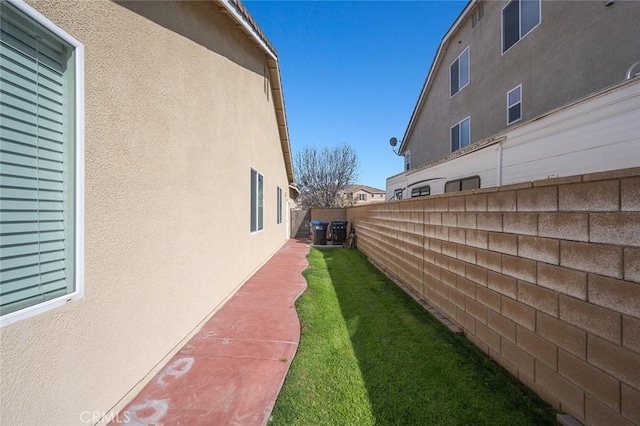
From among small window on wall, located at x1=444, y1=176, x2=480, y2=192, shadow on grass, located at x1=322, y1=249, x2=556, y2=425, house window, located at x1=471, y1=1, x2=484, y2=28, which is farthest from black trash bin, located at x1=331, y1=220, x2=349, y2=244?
shadow on grass, located at x1=322, y1=249, x2=556, y2=425

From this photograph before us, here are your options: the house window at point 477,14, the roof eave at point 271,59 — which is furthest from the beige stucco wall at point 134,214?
the house window at point 477,14

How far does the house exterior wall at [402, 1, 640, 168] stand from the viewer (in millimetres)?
5281

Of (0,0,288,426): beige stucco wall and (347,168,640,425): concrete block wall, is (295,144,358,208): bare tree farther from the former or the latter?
(347,168,640,425): concrete block wall

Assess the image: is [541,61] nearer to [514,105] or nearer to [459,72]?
[514,105]

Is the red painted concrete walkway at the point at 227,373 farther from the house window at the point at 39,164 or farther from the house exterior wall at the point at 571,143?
the house exterior wall at the point at 571,143

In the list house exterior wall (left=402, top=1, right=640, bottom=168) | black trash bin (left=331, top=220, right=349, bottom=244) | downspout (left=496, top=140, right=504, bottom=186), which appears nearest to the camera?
downspout (left=496, top=140, right=504, bottom=186)

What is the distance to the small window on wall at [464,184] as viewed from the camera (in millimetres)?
5357

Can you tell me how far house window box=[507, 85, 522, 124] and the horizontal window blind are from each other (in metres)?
9.23

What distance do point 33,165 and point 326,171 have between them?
27.0 meters

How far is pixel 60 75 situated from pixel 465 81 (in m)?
11.4

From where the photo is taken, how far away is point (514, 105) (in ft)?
25.6

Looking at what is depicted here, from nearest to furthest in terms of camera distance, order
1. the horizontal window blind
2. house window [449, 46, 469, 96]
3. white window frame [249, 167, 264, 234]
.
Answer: the horizontal window blind, white window frame [249, 167, 264, 234], house window [449, 46, 469, 96]

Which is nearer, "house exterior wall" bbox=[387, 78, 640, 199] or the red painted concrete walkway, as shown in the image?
the red painted concrete walkway

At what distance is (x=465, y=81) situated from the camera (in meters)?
10.1
